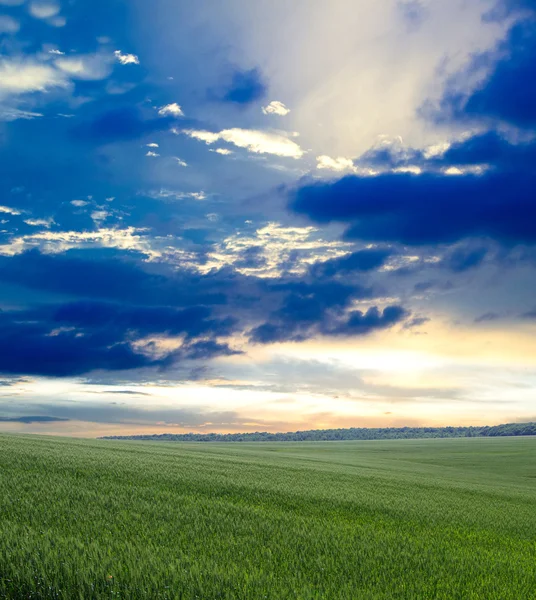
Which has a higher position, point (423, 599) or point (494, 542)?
point (423, 599)

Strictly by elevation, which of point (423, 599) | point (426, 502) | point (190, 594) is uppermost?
point (190, 594)

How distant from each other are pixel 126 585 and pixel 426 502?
53.3ft

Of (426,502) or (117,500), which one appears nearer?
(117,500)

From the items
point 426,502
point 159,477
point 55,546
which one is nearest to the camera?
point 55,546

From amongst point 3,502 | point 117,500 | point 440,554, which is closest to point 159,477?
point 117,500

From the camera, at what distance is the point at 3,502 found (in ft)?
35.0

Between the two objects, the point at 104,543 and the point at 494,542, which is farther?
the point at 494,542

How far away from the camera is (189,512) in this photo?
1109cm

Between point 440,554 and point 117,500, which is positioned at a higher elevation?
point 117,500

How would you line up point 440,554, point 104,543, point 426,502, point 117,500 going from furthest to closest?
point 426,502, point 117,500, point 440,554, point 104,543

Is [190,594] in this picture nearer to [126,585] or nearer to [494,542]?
[126,585]

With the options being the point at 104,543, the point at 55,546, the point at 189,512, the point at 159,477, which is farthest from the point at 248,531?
the point at 159,477

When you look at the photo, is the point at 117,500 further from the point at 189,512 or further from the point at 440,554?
the point at 440,554

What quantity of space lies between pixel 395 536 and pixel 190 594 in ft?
21.9
